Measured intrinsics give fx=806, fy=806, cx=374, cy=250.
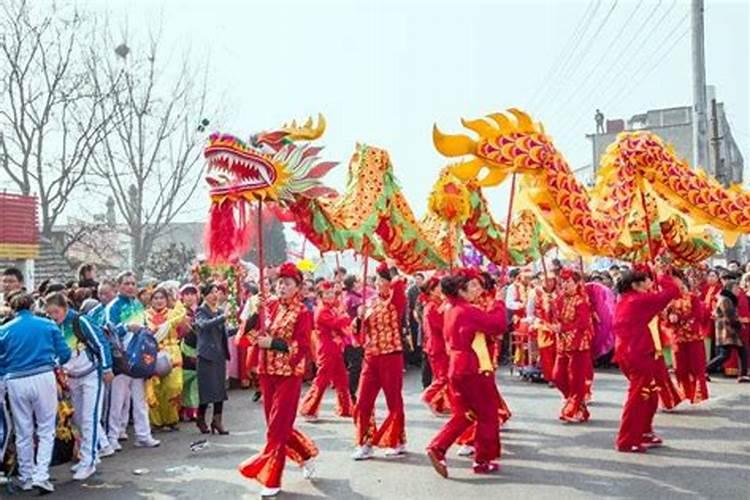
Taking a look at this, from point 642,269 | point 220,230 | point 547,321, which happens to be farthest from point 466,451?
point 220,230

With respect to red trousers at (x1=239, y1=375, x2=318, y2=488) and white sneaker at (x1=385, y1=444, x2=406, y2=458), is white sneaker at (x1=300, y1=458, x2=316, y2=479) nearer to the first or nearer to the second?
red trousers at (x1=239, y1=375, x2=318, y2=488)

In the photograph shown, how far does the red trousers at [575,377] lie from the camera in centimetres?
870

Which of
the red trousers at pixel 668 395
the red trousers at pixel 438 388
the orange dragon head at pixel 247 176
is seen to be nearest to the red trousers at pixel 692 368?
the red trousers at pixel 668 395

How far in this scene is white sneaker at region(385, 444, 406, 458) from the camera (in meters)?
7.36

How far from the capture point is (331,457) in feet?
24.5

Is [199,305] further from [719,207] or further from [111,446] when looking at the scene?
Answer: [719,207]

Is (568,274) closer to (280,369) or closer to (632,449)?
(632,449)

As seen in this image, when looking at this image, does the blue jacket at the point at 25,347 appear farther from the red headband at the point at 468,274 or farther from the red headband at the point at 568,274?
the red headband at the point at 568,274

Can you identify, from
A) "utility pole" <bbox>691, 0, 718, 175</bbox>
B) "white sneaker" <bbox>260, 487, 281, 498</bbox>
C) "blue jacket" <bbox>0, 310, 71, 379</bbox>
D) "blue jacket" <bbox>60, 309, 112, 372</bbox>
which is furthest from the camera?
"utility pole" <bbox>691, 0, 718, 175</bbox>

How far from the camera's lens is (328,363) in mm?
9320

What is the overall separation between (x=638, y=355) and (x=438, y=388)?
2.55 meters

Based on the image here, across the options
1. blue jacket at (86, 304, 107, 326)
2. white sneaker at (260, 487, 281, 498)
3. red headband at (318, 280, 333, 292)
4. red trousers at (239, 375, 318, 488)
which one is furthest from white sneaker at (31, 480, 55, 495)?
red headband at (318, 280, 333, 292)

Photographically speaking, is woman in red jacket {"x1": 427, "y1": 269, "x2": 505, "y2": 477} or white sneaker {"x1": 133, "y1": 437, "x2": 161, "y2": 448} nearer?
woman in red jacket {"x1": 427, "y1": 269, "x2": 505, "y2": 477}

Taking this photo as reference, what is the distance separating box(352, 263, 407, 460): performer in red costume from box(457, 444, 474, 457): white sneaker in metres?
0.52
